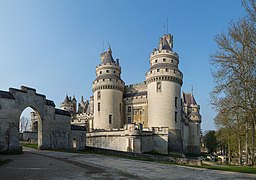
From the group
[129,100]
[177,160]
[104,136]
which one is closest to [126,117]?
[129,100]

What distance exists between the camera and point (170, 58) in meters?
42.0

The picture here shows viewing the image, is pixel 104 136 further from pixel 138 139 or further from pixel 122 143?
pixel 138 139

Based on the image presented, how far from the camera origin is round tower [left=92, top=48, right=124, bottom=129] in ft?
147

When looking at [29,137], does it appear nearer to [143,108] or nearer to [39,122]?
[39,122]

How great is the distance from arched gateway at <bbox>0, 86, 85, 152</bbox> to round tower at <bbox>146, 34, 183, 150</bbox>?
15258 mm

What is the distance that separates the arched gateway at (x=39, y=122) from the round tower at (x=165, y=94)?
15.3m

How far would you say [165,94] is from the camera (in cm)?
4038

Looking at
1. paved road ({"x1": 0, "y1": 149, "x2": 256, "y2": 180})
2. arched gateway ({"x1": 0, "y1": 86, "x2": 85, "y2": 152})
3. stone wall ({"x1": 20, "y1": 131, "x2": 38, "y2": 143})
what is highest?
arched gateway ({"x1": 0, "y1": 86, "x2": 85, "y2": 152})

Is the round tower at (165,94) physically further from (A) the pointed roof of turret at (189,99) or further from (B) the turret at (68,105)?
(B) the turret at (68,105)

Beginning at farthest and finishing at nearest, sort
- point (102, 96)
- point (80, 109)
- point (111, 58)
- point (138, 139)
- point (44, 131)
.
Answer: point (80, 109) → point (111, 58) → point (102, 96) → point (138, 139) → point (44, 131)

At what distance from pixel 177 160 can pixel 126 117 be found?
A: 77.8 ft

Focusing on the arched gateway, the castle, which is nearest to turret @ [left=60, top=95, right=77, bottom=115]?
the castle

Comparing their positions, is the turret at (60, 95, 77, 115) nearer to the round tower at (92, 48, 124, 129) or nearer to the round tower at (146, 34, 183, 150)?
the round tower at (92, 48, 124, 129)

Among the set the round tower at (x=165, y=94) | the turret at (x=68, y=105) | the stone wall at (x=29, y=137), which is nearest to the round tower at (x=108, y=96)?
the round tower at (x=165, y=94)
